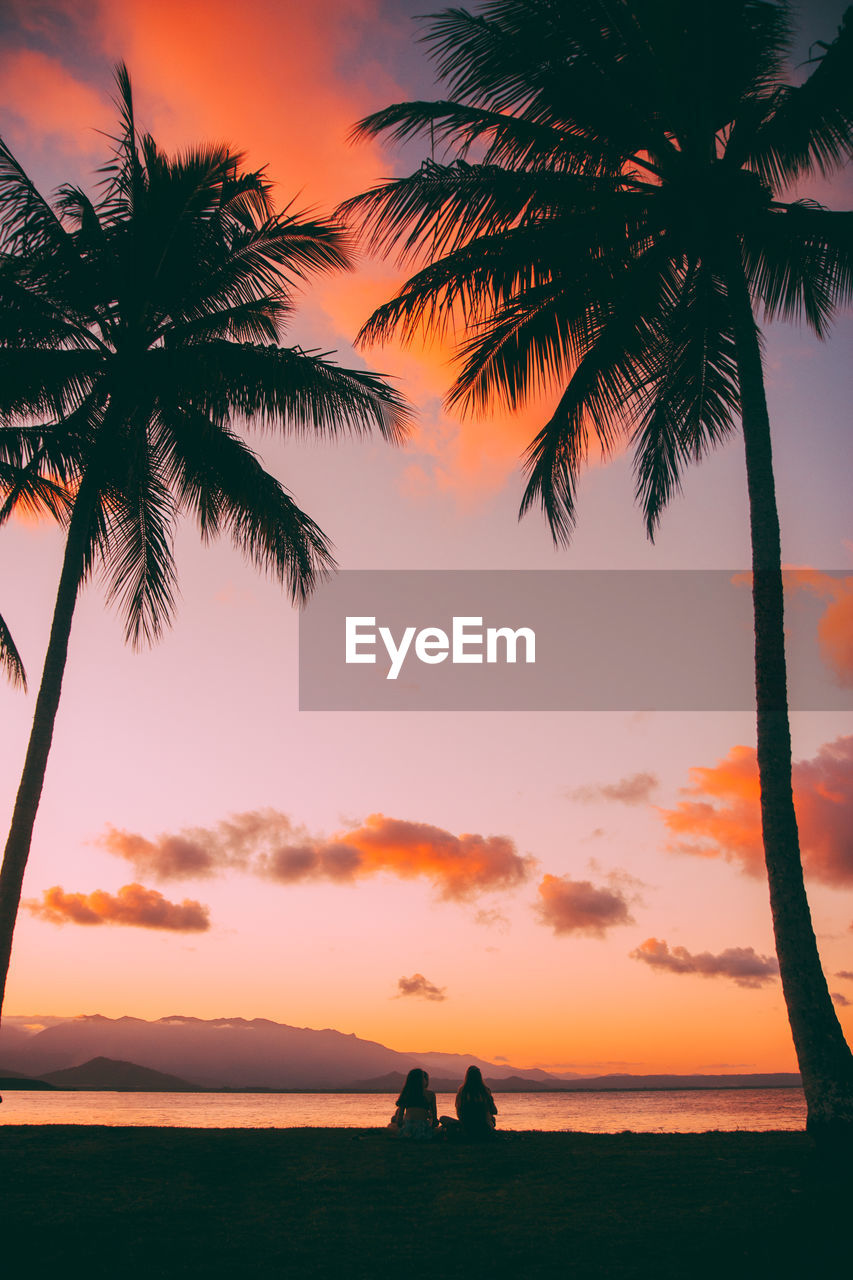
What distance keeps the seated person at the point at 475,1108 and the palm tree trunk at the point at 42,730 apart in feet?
17.8

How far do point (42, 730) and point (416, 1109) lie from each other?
6491 millimetres

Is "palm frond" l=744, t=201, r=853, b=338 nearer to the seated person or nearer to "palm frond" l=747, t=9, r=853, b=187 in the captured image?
"palm frond" l=747, t=9, r=853, b=187

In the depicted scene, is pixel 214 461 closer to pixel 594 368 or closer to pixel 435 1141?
pixel 594 368

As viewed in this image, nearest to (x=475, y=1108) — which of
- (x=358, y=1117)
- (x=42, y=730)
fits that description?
(x=42, y=730)

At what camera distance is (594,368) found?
1210 cm

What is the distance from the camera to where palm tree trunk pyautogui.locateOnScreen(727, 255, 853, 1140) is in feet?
27.6

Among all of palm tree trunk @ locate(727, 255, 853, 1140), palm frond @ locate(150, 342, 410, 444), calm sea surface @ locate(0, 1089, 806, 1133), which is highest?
palm frond @ locate(150, 342, 410, 444)

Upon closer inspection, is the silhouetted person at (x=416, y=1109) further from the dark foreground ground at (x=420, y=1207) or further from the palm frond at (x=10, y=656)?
the palm frond at (x=10, y=656)

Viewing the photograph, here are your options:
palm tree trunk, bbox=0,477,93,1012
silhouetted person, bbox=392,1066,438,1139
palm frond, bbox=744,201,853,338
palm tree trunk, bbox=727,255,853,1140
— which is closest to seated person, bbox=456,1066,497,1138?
silhouetted person, bbox=392,1066,438,1139

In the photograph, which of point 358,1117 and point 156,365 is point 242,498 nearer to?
point 156,365

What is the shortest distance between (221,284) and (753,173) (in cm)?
755

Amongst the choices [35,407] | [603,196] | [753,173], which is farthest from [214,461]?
[753,173]

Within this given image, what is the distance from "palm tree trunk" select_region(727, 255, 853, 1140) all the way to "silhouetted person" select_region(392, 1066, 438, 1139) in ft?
13.6

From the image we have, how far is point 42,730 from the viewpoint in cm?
1145
